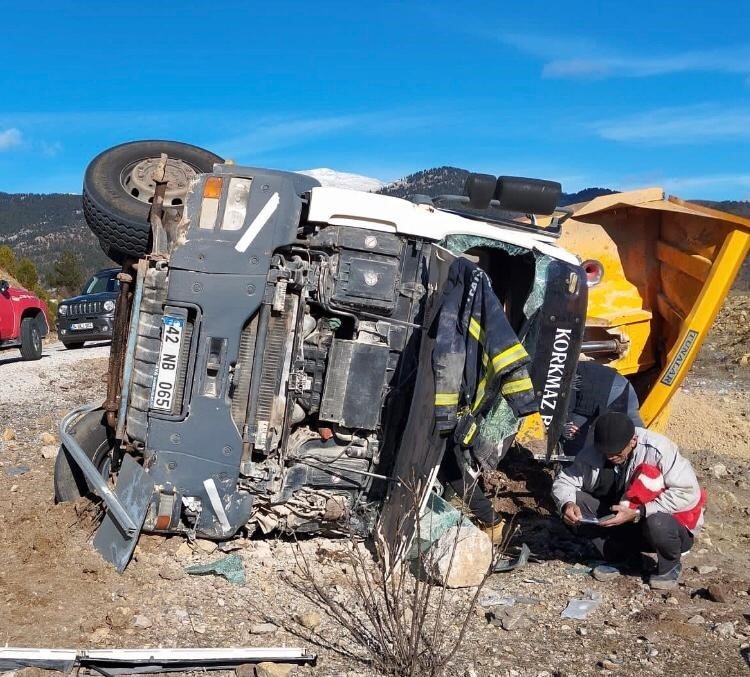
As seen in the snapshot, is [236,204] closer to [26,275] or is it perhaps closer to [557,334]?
[557,334]

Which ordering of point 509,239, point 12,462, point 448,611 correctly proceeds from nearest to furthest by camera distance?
point 448,611 < point 509,239 < point 12,462

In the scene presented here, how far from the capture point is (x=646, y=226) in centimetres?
746

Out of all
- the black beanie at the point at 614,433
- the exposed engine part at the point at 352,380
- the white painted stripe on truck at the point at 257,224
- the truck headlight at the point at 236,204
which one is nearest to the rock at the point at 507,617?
the black beanie at the point at 614,433

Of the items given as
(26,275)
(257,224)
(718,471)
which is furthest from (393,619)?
(26,275)

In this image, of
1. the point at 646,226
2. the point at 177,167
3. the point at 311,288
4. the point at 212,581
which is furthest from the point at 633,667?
the point at 646,226

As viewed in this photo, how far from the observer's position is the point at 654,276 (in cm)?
744

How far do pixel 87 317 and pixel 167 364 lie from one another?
11349 millimetres

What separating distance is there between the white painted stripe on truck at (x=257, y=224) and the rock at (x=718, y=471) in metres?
4.50

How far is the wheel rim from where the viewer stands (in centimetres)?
559

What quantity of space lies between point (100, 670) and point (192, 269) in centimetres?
202

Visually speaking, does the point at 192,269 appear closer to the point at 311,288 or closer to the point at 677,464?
the point at 311,288

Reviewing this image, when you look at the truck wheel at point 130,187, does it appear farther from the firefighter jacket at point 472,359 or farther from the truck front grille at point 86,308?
the truck front grille at point 86,308

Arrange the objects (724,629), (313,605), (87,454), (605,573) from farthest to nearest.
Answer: (87,454) → (605,573) → (313,605) → (724,629)

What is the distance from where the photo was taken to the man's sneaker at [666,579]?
4.70 m
